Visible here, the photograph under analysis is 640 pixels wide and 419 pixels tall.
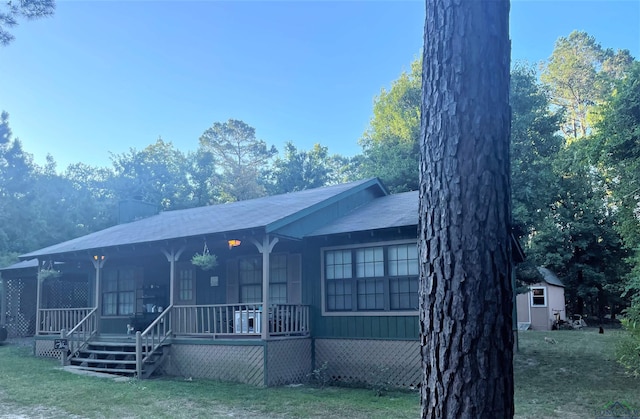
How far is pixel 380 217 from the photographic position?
11.6 meters

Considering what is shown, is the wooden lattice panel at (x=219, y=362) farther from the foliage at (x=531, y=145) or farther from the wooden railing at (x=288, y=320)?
the foliage at (x=531, y=145)

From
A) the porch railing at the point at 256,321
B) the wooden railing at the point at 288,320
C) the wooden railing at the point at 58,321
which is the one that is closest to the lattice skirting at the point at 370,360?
the wooden railing at the point at 288,320

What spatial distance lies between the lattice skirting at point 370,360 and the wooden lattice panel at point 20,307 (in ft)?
48.9

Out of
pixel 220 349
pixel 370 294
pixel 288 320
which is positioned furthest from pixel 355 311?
pixel 220 349

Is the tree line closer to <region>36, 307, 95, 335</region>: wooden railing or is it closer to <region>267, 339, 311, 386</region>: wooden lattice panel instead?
<region>36, 307, 95, 335</region>: wooden railing

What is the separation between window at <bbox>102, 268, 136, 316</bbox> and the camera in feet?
51.6

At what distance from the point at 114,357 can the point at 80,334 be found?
2.08 m

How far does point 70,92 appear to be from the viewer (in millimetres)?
26891

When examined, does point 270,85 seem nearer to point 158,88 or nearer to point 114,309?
point 158,88

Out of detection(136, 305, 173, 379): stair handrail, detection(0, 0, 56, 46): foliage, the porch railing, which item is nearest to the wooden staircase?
detection(136, 305, 173, 379): stair handrail

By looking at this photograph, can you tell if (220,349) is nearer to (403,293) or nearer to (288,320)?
(288,320)

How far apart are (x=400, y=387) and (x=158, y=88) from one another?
27.8 m

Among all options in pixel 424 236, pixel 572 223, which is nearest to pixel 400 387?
pixel 424 236

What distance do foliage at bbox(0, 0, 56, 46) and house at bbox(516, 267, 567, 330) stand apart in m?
A: 21.7
